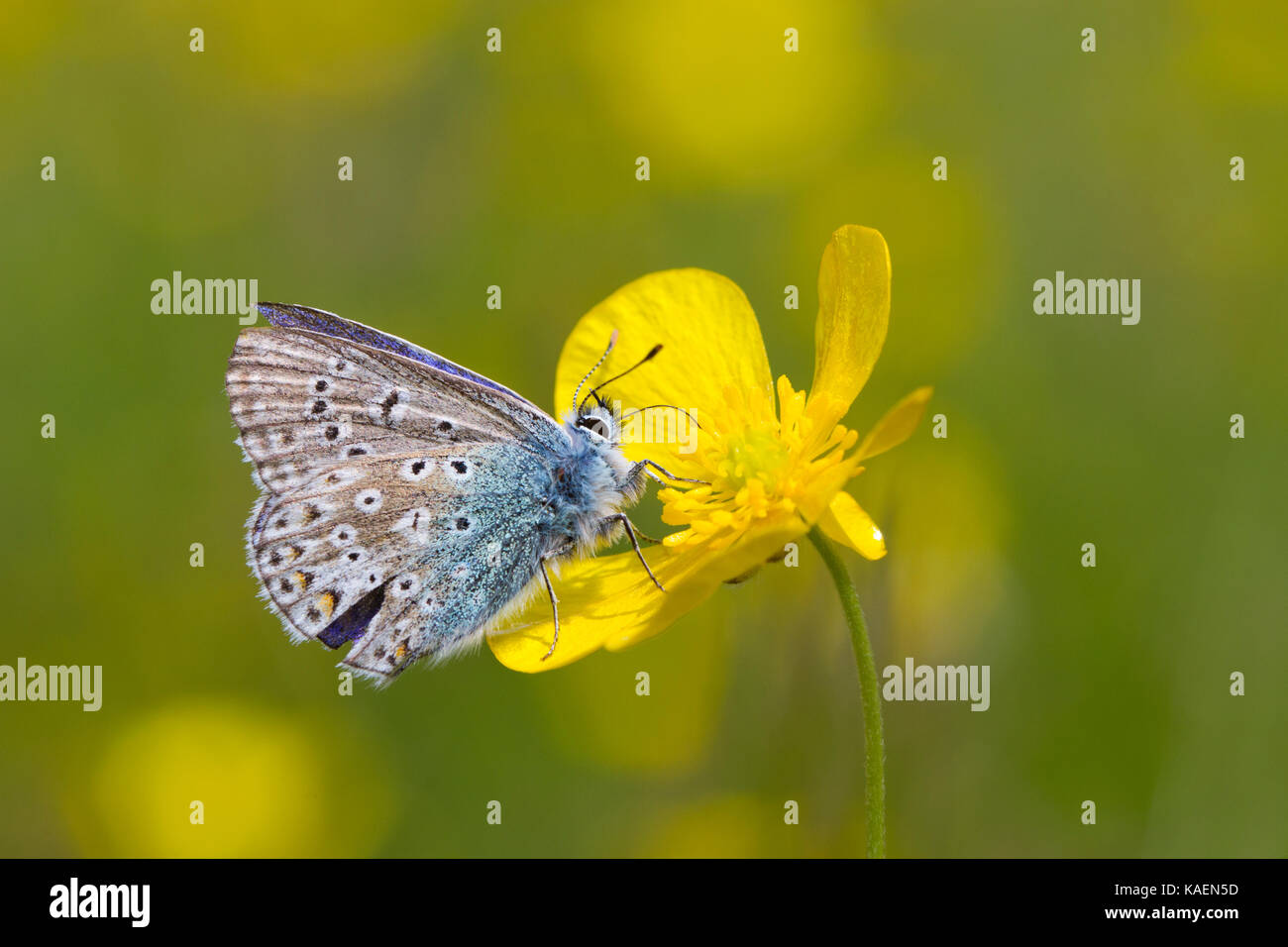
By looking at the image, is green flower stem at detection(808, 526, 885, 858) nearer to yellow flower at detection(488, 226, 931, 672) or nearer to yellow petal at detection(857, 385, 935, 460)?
yellow flower at detection(488, 226, 931, 672)

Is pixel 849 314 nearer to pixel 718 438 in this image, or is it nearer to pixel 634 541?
pixel 718 438

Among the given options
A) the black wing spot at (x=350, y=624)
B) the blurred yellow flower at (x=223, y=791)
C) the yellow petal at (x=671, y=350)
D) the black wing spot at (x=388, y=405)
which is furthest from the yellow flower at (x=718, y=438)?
the blurred yellow flower at (x=223, y=791)

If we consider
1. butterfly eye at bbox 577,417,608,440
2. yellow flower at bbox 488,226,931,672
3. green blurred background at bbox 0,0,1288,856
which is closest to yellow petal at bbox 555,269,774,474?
yellow flower at bbox 488,226,931,672

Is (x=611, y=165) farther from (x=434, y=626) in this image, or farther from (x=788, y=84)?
(x=434, y=626)

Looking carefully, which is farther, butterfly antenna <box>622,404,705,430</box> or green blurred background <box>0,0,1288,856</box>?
green blurred background <box>0,0,1288,856</box>

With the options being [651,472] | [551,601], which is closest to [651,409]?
[651,472]

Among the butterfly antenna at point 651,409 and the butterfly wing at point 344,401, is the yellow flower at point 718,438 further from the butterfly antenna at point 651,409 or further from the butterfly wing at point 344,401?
the butterfly wing at point 344,401
